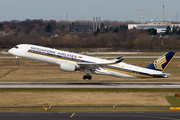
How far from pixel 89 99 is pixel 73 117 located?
9.95 meters

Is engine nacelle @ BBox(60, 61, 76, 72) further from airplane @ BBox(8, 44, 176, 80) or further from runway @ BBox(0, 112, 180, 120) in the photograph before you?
runway @ BBox(0, 112, 180, 120)

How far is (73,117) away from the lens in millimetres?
26891

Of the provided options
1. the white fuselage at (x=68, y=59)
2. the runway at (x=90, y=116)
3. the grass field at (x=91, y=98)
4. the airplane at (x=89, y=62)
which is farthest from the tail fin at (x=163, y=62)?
the runway at (x=90, y=116)

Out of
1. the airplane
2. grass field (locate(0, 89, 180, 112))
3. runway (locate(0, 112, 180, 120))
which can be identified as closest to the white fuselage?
the airplane

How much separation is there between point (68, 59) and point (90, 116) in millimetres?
20232

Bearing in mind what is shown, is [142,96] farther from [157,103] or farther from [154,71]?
[154,71]

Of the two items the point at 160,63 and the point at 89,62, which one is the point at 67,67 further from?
the point at 160,63

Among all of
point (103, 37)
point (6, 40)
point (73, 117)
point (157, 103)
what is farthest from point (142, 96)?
point (103, 37)

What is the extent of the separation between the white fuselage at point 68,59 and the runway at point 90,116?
18.6 metres

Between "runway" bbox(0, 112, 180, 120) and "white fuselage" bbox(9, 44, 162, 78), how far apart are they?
18605mm

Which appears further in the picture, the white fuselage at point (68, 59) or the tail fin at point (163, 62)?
the white fuselage at point (68, 59)

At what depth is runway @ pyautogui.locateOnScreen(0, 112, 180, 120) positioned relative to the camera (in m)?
26.5

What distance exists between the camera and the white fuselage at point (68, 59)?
46.4 m

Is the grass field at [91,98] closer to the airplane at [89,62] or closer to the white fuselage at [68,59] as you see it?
the airplane at [89,62]
